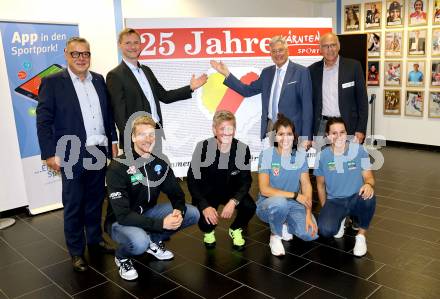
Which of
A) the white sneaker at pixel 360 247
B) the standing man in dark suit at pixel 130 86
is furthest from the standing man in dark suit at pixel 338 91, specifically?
the standing man in dark suit at pixel 130 86

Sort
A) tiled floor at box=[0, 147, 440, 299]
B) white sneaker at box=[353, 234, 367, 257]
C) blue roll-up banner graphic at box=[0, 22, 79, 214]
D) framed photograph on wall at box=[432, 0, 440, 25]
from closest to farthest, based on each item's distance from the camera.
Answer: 1. tiled floor at box=[0, 147, 440, 299]
2. white sneaker at box=[353, 234, 367, 257]
3. blue roll-up banner graphic at box=[0, 22, 79, 214]
4. framed photograph on wall at box=[432, 0, 440, 25]

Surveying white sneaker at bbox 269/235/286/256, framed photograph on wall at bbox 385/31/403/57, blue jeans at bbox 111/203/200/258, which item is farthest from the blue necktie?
framed photograph on wall at bbox 385/31/403/57

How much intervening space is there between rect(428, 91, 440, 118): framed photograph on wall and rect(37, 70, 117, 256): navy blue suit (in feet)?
16.9

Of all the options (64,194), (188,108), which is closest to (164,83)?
(188,108)

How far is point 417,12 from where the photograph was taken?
635cm

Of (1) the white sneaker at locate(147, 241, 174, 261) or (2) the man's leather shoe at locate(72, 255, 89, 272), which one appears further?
(1) the white sneaker at locate(147, 241, 174, 261)

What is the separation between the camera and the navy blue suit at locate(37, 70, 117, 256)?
272cm

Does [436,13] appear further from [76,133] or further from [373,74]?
[76,133]

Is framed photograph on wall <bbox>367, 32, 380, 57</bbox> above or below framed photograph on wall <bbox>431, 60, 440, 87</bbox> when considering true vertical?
above

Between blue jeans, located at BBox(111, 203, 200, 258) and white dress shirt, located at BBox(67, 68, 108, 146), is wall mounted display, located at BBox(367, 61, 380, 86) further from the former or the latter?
white dress shirt, located at BBox(67, 68, 108, 146)

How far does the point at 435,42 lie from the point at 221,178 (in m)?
4.78

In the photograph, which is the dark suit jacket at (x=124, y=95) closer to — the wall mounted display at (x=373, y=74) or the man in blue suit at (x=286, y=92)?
the man in blue suit at (x=286, y=92)

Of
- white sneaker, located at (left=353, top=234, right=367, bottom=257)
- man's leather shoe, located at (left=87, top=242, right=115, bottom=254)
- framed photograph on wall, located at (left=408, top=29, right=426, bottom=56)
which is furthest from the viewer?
framed photograph on wall, located at (left=408, top=29, right=426, bottom=56)

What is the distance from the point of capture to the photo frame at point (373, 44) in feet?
22.6
